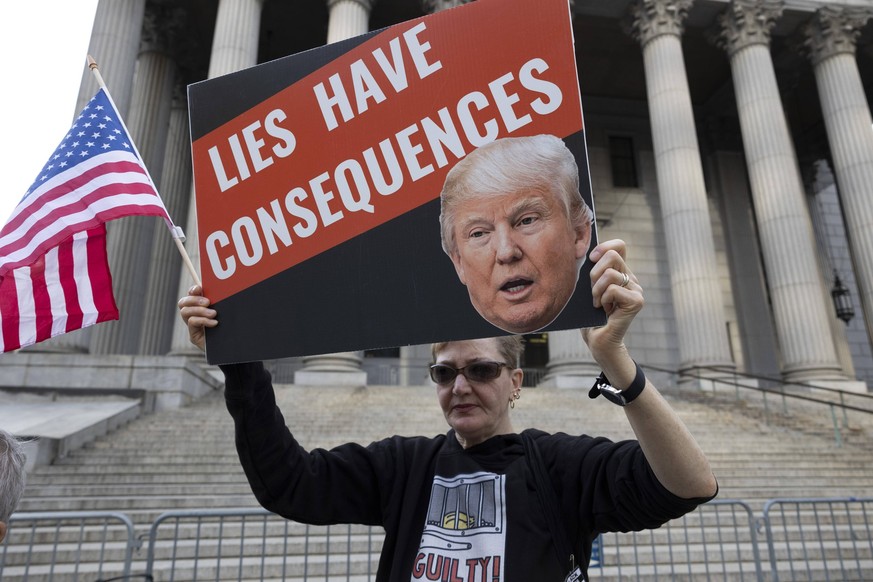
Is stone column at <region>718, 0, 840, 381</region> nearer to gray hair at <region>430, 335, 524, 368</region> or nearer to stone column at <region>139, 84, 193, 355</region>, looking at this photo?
gray hair at <region>430, 335, 524, 368</region>

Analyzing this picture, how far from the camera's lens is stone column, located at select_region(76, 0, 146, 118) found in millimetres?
16578

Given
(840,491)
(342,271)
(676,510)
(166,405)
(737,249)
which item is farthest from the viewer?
(737,249)

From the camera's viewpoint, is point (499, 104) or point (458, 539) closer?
point (458, 539)

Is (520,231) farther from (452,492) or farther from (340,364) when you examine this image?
(340,364)

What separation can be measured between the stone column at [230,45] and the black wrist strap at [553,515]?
1585 cm

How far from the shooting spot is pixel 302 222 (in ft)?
7.57

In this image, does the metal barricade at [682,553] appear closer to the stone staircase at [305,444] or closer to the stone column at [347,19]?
the stone staircase at [305,444]

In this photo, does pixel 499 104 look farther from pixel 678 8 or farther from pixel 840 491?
pixel 678 8

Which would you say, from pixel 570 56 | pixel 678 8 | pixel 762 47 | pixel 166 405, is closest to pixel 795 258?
pixel 762 47

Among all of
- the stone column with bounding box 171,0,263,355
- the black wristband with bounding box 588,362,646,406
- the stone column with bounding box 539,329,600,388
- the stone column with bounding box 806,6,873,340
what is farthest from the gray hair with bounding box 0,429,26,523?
the stone column with bounding box 806,6,873,340

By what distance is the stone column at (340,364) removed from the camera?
16.0m

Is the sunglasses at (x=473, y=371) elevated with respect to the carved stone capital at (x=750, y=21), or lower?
lower

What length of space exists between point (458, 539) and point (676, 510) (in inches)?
25.7

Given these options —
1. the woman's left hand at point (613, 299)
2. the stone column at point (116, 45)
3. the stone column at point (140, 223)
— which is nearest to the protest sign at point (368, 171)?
the woman's left hand at point (613, 299)
